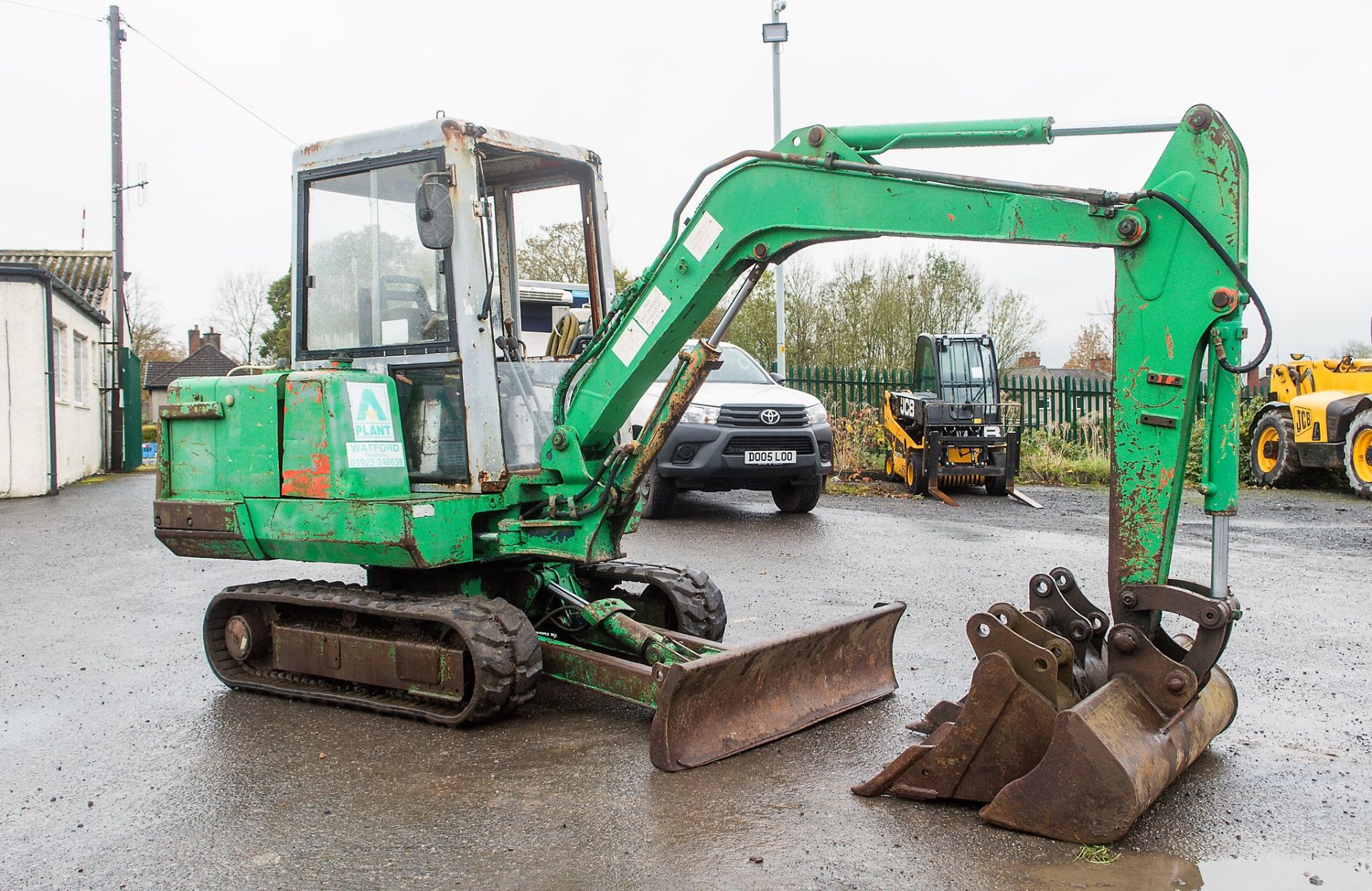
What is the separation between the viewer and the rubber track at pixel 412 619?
509 centimetres

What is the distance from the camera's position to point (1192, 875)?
362cm

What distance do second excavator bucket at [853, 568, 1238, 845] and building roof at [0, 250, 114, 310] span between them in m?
31.7

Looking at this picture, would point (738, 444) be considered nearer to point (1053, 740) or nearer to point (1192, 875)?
point (1053, 740)

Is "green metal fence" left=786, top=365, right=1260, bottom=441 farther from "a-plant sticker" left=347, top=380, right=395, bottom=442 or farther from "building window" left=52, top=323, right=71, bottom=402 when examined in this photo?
"a-plant sticker" left=347, top=380, right=395, bottom=442

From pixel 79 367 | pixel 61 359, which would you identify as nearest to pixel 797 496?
pixel 61 359

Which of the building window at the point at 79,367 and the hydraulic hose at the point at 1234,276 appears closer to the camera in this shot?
the hydraulic hose at the point at 1234,276

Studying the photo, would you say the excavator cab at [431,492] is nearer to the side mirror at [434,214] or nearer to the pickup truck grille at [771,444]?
the side mirror at [434,214]

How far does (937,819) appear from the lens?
13.4ft

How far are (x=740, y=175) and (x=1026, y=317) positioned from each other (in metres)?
27.4

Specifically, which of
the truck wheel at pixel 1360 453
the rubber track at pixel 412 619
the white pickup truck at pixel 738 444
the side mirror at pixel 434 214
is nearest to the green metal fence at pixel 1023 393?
the truck wheel at pixel 1360 453

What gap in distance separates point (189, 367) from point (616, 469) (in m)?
64.5

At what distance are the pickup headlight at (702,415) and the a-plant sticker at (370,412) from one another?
6945 millimetres

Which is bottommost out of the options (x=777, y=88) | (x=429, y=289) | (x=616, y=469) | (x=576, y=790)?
(x=576, y=790)

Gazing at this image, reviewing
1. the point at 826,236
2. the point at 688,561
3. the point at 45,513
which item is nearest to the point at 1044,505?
the point at 688,561
